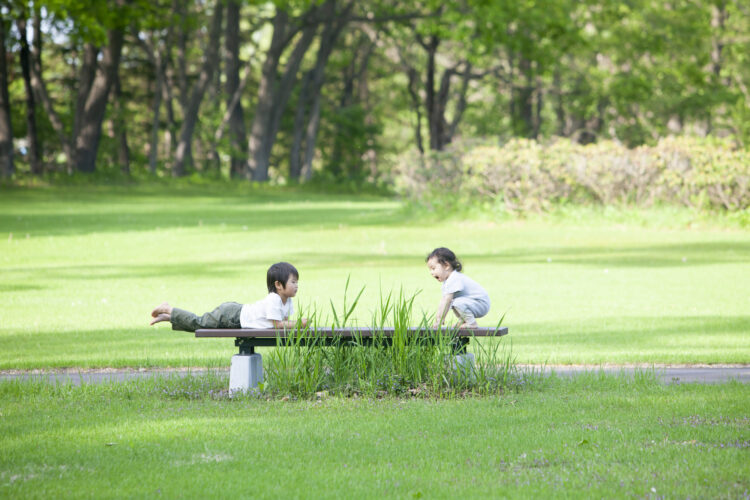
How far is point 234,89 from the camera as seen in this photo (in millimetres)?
48000

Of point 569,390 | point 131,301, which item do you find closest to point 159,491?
point 569,390

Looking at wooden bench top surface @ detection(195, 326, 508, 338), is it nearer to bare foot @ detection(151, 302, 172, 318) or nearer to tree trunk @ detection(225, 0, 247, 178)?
bare foot @ detection(151, 302, 172, 318)

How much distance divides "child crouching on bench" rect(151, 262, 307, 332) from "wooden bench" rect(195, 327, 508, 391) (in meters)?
0.20

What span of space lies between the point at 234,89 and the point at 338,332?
41069mm

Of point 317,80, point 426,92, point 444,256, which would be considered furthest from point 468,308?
point 426,92

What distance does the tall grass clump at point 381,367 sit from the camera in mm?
8094

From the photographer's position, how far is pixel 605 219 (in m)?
27.1

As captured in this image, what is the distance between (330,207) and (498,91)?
2525cm

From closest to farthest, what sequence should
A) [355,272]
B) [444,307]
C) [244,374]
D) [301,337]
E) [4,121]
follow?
[301,337], [244,374], [444,307], [355,272], [4,121]

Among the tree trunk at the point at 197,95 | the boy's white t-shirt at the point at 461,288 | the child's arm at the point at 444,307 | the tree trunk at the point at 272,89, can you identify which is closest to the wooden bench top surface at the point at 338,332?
the child's arm at the point at 444,307

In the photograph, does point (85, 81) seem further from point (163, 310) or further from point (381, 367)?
point (381, 367)

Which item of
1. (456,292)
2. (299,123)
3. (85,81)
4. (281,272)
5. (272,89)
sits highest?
(85,81)

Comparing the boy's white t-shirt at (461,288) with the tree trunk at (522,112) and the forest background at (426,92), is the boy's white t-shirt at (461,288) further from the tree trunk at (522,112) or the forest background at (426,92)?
the tree trunk at (522,112)

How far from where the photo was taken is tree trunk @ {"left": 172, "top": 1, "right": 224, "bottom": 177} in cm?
4319
